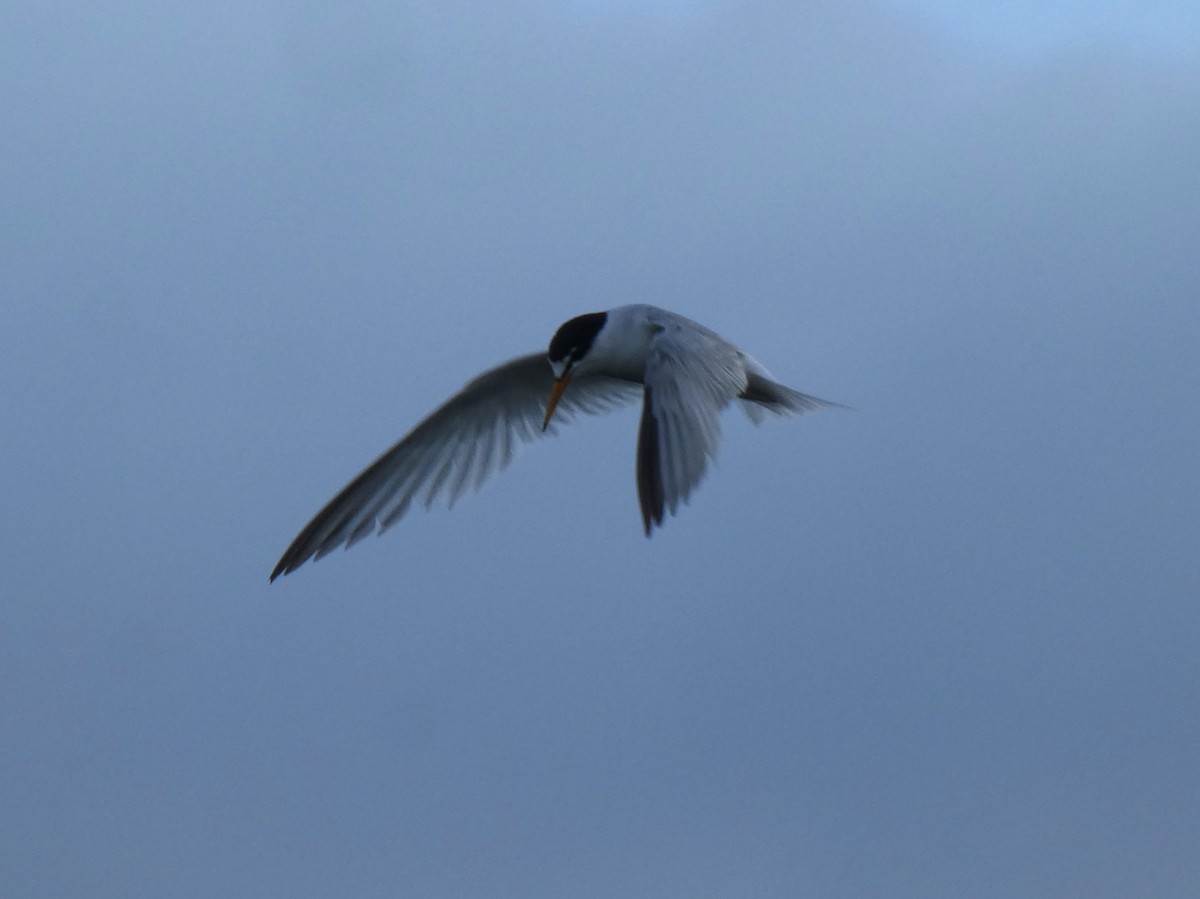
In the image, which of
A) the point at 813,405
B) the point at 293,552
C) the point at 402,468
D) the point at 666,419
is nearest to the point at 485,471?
the point at 402,468

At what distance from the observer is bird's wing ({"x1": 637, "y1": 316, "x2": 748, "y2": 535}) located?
16.8 feet

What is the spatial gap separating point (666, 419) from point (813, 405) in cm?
245

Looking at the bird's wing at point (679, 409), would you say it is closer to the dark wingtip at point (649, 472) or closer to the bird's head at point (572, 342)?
the dark wingtip at point (649, 472)

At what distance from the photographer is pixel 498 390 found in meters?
7.97

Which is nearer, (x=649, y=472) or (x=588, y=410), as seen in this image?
(x=649, y=472)

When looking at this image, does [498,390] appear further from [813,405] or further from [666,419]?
[666,419]

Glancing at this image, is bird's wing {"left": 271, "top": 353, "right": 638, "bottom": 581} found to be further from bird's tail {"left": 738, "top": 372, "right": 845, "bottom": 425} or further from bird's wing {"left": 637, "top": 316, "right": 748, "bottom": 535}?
bird's wing {"left": 637, "top": 316, "right": 748, "bottom": 535}

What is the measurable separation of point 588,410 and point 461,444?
687 mm

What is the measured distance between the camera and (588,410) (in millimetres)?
8031

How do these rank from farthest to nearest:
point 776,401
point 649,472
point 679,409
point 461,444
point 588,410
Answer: point 588,410, point 461,444, point 776,401, point 679,409, point 649,472

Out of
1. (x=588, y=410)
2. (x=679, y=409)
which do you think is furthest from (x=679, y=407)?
(x=588, y=410)

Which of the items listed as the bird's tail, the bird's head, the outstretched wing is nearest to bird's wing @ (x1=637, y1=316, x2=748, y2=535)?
the outstretched wing

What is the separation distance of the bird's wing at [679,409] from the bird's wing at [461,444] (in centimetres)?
152

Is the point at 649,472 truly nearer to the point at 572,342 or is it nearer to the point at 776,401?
the point at 572,342
